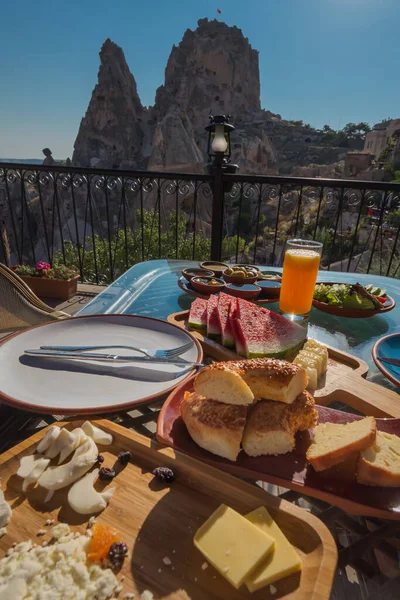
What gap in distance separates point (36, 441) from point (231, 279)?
120cm

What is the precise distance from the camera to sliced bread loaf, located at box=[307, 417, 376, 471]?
2.15 ft

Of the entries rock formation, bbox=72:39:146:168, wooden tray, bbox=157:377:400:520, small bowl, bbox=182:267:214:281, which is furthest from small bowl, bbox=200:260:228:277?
rock formation, bbox=72:39:146:168

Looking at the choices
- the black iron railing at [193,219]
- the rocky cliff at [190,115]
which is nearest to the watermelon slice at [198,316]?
the black iron railing at [193,219]

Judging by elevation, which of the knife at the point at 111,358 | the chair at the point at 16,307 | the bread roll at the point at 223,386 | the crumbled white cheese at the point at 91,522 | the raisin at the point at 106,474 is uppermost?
the bread roll at the point at 223,386

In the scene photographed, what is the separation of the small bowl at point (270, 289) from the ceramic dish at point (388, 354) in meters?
0.53

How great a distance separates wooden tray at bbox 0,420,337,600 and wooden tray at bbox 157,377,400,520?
0.09 feet

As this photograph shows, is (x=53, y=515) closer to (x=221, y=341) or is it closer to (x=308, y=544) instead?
(x=308, y=544)

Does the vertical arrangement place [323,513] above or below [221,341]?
below

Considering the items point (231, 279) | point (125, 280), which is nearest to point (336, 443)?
point (231, 279)

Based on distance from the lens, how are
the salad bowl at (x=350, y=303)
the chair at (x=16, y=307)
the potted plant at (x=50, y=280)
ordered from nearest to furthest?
1. the salad bowl at (x=350, y=303)
2. the chair at (x=16, y=307)
3. the potted plant at (x=50, y=280)

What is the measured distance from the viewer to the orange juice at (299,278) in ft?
4.37

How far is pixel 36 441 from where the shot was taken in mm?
729

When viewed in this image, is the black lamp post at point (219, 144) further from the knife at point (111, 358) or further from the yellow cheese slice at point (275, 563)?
the yellow cheese slice at point (275, 563)

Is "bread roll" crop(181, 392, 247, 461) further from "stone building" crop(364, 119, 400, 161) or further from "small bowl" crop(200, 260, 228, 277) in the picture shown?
"stone building" crop(364, 119, 400, 161)
